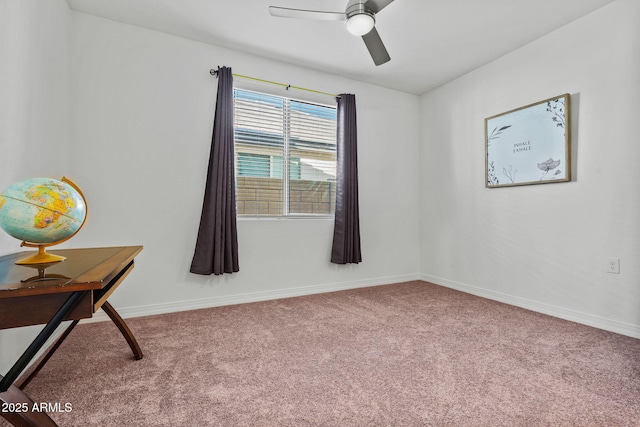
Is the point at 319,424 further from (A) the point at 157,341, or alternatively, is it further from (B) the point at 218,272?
(B) the point at 218,272

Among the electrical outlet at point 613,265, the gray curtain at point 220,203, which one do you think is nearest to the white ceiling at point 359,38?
the gray curtain at point 220,203

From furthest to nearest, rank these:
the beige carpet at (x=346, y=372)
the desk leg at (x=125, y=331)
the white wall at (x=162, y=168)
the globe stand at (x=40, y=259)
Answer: the white wall at (x=162, y=168), the desk leg at (x=125, y=331), the beige carpet at (x=346, y=372), the globe stand at (x=40, y=259)

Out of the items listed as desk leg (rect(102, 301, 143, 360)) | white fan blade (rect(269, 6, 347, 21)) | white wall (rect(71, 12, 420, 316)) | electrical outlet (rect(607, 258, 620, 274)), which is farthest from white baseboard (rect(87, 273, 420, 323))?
white fan blade (rect(269, 6, 347, 21))

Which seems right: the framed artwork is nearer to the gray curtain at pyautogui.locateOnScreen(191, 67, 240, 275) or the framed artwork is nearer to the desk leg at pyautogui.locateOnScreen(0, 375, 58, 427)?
the gray curtain at pyautogui.locateOnScreen(191, 67, 240, 275)

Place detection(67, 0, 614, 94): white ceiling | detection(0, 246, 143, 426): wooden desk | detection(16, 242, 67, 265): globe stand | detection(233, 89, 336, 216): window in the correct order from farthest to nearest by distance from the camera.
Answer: detection(233, 89, 336, 216): window
detection(67, 0, 614, 94): white ceiling
detection(16, 242, 67, 265): globe stand
detection(0, 246, 143, 426): wooden desk

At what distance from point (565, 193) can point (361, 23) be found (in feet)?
7.09

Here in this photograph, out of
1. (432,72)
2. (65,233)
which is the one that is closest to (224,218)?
(65,233)

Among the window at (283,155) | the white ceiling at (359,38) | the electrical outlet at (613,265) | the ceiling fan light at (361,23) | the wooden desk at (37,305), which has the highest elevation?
the white ceiling at (359,38)

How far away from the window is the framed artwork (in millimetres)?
1683

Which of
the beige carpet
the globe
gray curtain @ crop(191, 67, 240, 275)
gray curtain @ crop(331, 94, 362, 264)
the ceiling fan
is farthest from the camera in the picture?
gray curtain @ crop(331, 94, 362, 264)

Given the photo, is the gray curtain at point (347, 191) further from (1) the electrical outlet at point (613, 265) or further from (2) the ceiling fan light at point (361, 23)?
(1) the electrical outlet at point (613, 265)

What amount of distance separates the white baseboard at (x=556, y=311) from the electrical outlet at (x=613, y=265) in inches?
14.5

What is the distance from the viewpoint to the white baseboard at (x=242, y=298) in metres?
2.64

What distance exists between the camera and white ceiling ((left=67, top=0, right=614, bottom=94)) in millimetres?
2389
